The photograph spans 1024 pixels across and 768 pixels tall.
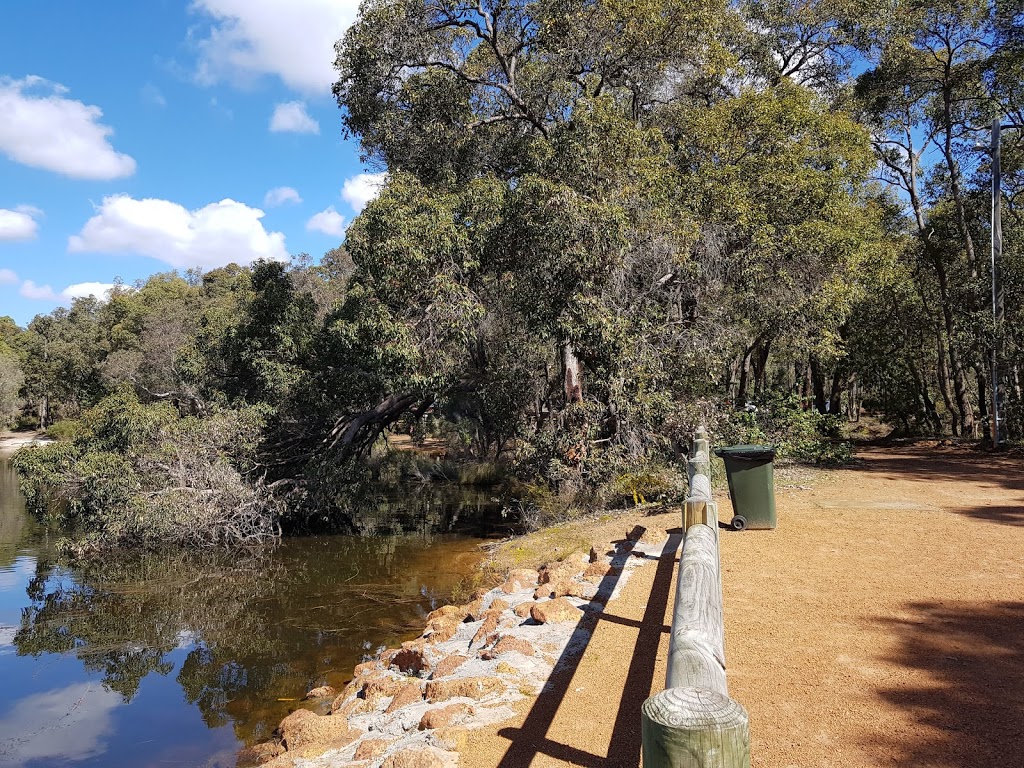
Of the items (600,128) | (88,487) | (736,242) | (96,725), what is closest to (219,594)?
(96,725)

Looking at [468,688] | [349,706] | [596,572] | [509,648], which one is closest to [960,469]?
[596,572]

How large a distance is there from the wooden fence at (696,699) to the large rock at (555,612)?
8.64 feet

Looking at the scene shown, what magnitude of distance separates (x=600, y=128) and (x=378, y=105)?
21.7ft

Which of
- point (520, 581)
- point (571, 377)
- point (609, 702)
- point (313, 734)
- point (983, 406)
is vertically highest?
point (571, 377)

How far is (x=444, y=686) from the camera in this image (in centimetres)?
497

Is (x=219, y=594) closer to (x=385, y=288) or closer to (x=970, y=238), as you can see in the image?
(x=385, y=288)

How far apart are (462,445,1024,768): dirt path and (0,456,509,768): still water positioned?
12.4 ft

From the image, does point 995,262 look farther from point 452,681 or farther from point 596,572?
point 452,681

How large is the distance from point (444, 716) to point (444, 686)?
487 mm

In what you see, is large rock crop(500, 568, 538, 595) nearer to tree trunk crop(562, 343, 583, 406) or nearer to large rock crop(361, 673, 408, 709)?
large rock crop(361, 673, 408, 709)

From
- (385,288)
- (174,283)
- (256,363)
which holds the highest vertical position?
(174,283)

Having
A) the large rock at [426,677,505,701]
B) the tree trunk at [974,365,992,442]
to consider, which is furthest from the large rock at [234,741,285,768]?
the tree trunk at [974,365,992,442]

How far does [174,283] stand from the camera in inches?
1965

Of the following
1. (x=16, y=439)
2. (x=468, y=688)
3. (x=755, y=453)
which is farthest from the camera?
(x=16, y=439)
